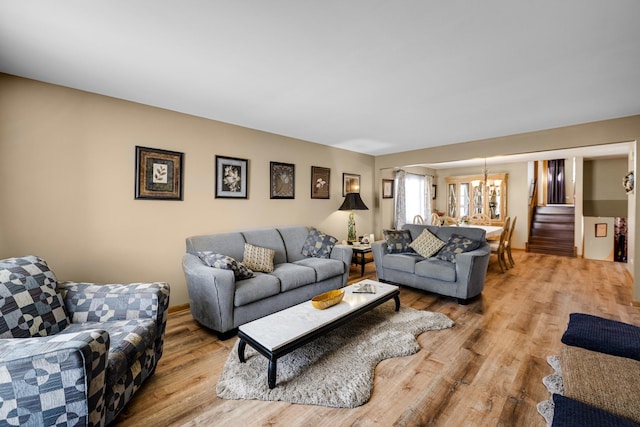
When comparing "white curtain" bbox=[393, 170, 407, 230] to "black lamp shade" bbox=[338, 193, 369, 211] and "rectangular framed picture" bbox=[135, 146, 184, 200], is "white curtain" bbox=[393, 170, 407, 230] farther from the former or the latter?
"rectangular framed picture" bbox=[135, 146, 184, 200]

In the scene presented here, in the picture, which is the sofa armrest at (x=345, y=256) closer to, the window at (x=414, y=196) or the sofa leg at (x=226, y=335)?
the sofa leg at (x=226, y=335)

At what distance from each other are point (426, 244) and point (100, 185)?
4104mm

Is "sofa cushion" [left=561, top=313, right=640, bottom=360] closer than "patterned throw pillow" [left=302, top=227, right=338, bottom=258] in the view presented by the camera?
Yes

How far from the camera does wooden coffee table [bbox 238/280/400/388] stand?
187 cm

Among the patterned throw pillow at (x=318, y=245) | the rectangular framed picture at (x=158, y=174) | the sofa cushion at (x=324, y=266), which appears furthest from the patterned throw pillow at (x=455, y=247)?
the rectangular framed picture at (x=158, y=174)

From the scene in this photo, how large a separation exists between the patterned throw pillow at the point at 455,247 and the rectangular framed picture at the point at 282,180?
7.95 ft

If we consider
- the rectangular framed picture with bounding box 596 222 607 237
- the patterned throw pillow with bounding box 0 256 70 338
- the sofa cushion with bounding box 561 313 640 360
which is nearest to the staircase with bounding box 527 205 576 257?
the rectangular framed picture with bounding box 596 222 607 237

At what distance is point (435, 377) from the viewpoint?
6.62ft

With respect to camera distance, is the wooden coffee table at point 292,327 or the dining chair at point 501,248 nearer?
the wooden coffee table at point 292,327

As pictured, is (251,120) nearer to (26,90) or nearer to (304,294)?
(26,90)

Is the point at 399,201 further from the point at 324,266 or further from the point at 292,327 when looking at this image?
the point at 292,327

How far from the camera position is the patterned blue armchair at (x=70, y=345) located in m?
→ 1.12

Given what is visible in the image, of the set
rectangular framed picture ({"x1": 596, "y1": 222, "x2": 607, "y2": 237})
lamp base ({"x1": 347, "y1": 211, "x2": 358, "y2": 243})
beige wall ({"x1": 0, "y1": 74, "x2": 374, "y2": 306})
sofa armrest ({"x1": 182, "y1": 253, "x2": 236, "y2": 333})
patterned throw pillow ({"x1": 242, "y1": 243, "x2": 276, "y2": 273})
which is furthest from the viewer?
rectangular framed picture ({"x1": 596, "y1": 222, "x2": 607, "y2": 237})

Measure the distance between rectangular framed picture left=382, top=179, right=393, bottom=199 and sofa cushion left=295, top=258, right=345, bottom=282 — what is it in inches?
124
